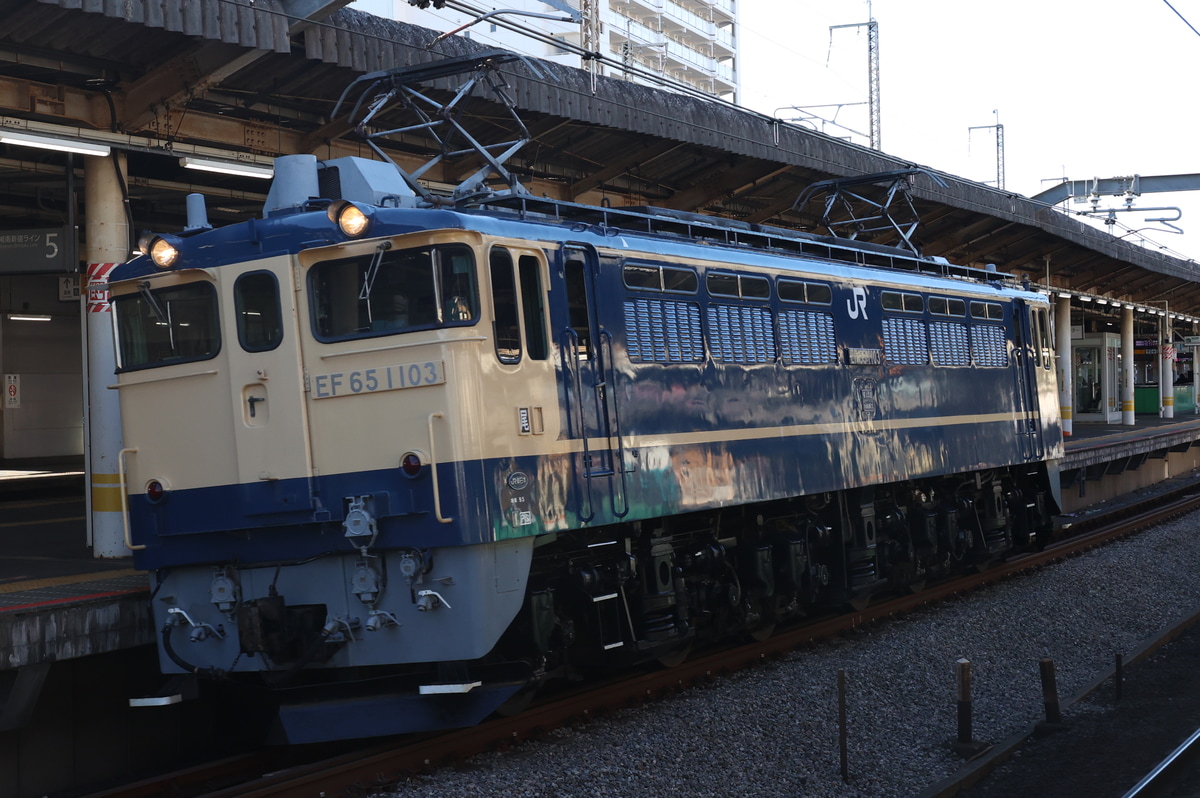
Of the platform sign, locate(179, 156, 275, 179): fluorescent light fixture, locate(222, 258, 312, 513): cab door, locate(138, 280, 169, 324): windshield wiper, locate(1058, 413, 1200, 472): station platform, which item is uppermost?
locate(179, 156, 275, 179): fluorescent light fixture

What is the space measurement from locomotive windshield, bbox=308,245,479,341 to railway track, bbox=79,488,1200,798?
2.88m

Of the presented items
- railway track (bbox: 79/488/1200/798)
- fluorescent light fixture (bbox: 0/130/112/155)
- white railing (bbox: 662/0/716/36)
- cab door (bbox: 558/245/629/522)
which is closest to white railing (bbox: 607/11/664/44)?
white railing (bbox: 662/0/716/36)

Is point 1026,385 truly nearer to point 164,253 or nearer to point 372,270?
point 372,270

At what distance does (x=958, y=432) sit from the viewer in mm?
15062

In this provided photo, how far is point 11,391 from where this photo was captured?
25.3 meters

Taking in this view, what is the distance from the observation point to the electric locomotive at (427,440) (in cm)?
827

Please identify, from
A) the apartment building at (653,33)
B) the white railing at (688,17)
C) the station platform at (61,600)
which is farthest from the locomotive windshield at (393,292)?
the white railing at (688,17)

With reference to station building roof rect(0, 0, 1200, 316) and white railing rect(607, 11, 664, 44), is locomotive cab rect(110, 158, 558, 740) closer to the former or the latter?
station building roof rect(0, 0, 1200, 316)

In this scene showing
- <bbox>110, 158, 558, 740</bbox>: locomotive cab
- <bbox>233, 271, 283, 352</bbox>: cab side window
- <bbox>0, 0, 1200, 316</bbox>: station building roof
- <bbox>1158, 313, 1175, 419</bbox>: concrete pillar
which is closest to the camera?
<bbox>110, 158, 558, 740</bbox>: locomotive cab

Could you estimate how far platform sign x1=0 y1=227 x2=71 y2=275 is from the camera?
41.8 ft

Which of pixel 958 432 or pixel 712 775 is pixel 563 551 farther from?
pixel 958 432

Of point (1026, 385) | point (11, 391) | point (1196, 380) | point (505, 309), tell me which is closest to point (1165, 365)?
point (1196, 380)

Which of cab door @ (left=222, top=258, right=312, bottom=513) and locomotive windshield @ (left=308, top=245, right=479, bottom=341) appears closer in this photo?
locomotive windshield @ (left=308, top=245, right=479, bottom=341)

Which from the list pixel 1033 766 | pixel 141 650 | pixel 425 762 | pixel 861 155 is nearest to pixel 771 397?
pixel 1033 766
